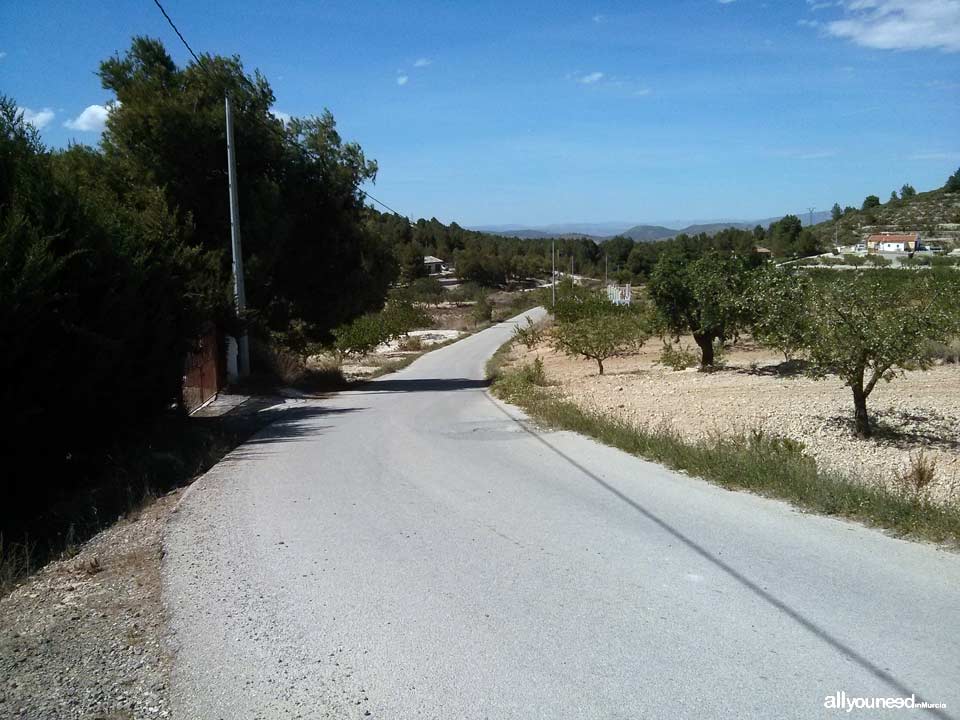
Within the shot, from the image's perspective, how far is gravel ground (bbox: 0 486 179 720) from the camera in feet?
14.7

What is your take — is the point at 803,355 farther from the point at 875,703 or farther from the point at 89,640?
the point at 89,640

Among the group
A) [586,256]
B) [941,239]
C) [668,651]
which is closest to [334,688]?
[668,651]

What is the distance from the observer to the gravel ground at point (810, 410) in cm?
1243

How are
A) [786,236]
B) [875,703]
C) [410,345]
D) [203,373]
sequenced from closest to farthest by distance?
[875,703]
[203,373]
[410,345]
[786,236]

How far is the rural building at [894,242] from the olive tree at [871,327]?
74946 mm

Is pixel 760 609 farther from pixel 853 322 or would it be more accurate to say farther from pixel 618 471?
→ pixel 853 322

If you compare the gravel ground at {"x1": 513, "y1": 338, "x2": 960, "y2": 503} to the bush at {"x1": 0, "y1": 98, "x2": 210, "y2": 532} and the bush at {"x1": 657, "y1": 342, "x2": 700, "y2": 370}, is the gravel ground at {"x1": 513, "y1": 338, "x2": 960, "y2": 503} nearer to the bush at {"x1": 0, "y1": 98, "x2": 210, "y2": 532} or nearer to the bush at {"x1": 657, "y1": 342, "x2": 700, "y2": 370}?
the bush at {"x1": 657, "y1": 342, "x2": 700, "y2": 370}

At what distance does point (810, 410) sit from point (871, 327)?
351cm

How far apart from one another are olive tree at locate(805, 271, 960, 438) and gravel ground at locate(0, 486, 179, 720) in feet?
33.4

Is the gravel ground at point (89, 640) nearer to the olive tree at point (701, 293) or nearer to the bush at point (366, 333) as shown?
the olive tree at point (701, 293)

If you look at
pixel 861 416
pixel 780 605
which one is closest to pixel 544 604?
pixel 780 605

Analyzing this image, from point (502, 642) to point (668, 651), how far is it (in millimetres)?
951

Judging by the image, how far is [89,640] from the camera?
17.5 feet

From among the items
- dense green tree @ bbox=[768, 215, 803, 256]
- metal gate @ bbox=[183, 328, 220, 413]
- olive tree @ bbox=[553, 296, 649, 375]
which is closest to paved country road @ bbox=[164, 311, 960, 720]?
metal gate @ bbox=[183, 328, 220, 413]
